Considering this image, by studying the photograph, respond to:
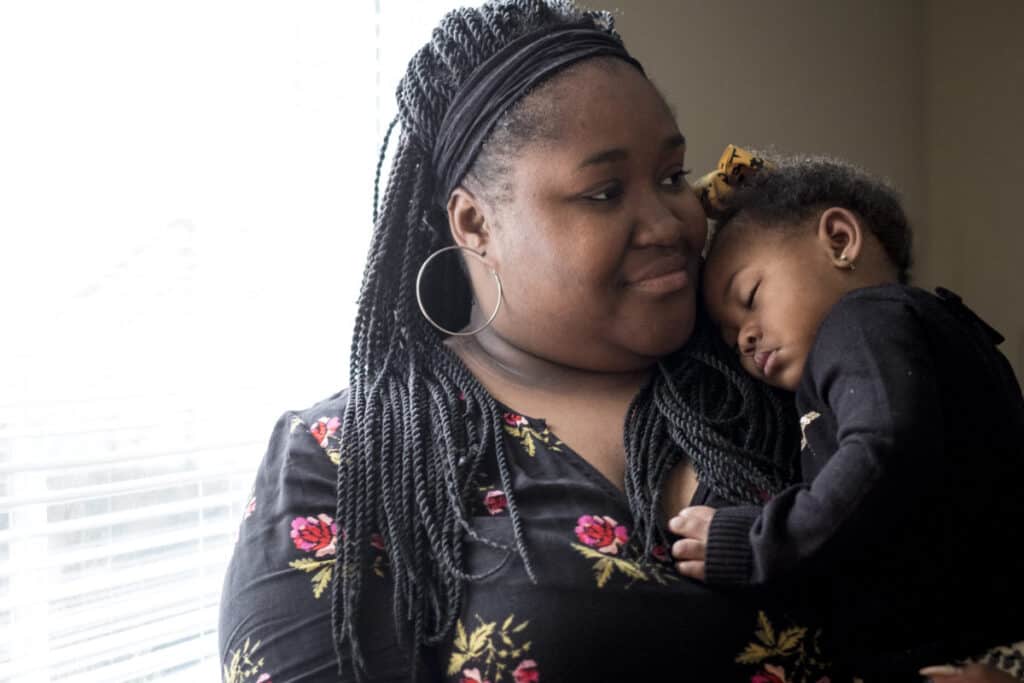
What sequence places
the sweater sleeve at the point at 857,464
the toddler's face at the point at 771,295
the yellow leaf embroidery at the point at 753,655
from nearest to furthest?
the sweater sleeve at the point at 857,464
the yellow leaf embroidery at the point at 753,655
the toddler's face at the point at 771,295

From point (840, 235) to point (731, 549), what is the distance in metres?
0.42

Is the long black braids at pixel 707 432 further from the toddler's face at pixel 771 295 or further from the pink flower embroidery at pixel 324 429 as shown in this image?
the pink flower embroidery at pixel 324 429

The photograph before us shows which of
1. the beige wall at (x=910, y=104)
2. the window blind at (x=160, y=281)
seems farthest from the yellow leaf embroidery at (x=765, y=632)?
the beige wall at (x=910, y=104)

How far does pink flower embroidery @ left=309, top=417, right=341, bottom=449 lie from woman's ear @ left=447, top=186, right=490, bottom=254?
29 centimetres

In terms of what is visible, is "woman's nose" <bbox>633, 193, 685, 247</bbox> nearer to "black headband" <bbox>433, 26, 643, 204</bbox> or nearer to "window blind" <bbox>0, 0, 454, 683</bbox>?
"black headband" <bbox>433, 26, 643, 204</bbox>

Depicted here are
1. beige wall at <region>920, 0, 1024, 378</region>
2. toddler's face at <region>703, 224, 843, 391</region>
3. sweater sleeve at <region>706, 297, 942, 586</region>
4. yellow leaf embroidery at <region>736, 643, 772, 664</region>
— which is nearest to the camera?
sweater sleeve at <region>706, 297, 942, 586</region>

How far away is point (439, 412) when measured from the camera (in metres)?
1.09

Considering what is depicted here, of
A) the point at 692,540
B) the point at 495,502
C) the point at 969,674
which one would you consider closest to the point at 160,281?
the point at 495,502

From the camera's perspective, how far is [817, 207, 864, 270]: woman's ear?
1.04 m

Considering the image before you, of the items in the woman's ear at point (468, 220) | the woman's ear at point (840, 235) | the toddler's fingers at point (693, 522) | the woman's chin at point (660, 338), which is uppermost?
the woman's ear at point (468, 220)

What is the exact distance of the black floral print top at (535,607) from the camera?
908mm

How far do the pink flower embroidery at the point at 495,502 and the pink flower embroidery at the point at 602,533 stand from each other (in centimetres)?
9

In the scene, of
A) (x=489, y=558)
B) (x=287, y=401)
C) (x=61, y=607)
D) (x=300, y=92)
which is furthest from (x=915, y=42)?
(x=61, y=607)

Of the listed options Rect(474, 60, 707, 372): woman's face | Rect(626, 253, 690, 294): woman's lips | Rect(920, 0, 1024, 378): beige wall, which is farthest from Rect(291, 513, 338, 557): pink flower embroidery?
Rect(920, 0, 1024, 378): beige wall
